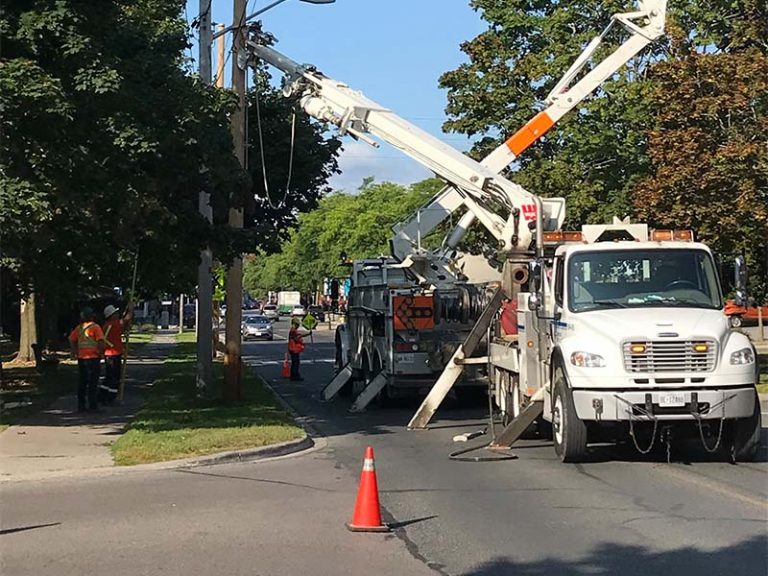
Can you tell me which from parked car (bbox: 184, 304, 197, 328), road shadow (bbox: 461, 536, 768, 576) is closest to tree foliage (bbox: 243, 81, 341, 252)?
road shadow (bbox: 461, 536, 768, 576)

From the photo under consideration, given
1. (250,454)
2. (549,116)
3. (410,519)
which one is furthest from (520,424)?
(549,116)

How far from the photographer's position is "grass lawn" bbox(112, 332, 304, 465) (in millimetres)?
13406

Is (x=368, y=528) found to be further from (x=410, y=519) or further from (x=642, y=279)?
(x=642, y=279)

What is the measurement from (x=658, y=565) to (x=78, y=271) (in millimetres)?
15222

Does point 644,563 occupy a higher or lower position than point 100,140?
lower

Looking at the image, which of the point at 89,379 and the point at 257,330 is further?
the point at 257,330

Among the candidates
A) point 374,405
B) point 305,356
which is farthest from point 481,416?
point 305,356

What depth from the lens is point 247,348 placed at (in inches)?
2042

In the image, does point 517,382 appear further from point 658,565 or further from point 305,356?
point 305,356

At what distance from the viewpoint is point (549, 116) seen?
66.8 feet

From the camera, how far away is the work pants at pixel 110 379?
20.1 meters

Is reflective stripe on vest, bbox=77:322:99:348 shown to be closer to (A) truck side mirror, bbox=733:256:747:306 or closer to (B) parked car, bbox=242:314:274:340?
(A) truck side mirror, bbox=733:256:747:306

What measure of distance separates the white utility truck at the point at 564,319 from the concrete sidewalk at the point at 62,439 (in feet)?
15.1

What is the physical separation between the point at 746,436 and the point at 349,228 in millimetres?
74206
